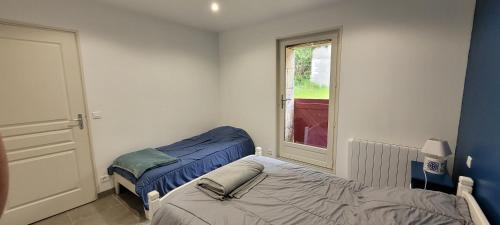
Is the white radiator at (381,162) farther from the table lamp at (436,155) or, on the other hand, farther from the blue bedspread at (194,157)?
the blue bedspread at (194,157)

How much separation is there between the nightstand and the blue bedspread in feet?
6.77

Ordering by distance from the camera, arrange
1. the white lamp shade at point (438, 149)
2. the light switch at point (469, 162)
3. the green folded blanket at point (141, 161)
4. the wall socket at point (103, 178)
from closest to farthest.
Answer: the light switch at point (469, 162), the white lamp shade at point (438, 149), the green folded blanket at point (141, 161), the wall socket at point (103, 178)

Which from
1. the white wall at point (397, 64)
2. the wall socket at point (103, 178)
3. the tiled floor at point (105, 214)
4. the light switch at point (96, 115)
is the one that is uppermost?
the white wall at point (397, 64)

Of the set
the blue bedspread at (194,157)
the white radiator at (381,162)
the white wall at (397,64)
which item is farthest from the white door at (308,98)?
the blue bedspread at (194,157)

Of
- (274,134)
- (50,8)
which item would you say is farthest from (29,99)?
(274,134)

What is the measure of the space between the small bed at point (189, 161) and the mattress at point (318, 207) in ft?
1.54

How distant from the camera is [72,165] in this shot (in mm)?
2402

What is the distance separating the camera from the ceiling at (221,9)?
2490 millimetres

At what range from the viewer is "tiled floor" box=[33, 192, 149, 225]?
2210 millimetres

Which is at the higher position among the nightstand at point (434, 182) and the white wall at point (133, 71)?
the white wall at point (133, 71)

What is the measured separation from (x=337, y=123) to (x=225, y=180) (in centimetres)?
168

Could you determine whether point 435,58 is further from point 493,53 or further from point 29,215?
point 29,215

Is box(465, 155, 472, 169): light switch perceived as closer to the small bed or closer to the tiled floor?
the small bed

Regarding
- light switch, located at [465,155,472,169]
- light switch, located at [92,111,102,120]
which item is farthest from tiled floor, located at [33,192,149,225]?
light switch, located at [465,155,472,169]
